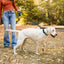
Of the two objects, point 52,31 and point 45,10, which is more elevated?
point 45,10

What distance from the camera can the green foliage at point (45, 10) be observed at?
11.4 meters

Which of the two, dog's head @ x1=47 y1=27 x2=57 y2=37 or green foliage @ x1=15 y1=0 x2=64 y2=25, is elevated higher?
green foliage @ x1=15 y1=0 x2=64 y2=25

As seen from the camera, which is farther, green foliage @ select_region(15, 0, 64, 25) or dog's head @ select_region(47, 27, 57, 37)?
green foliage @ select_region(15, 0, 64, 25)

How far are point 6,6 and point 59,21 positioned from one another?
8.12 meters

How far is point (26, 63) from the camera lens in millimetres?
3623

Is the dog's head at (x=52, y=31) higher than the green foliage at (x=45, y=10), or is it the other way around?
the green foliage at (x=45, y=10)

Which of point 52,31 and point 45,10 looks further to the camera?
point 45,10

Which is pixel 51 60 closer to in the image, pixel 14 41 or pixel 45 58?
pixel 45 58

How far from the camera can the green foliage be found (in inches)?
448

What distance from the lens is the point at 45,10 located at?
468 inches

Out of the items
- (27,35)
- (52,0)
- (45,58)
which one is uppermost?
(52,0)

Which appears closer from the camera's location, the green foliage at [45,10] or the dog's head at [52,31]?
the dog's head at [52,31]

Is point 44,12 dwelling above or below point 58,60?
above

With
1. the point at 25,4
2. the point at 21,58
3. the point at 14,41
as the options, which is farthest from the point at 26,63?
the point at 25,4
